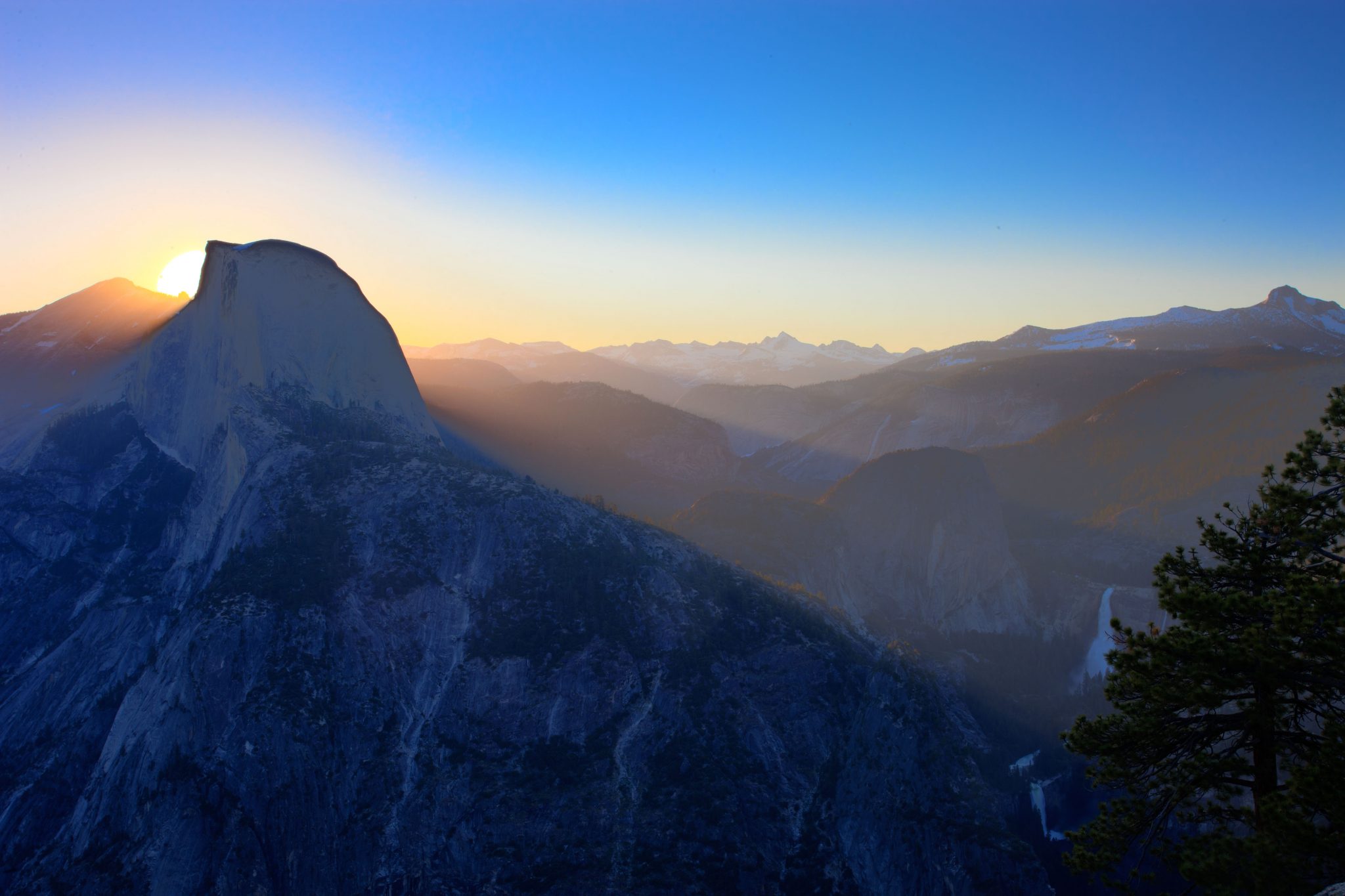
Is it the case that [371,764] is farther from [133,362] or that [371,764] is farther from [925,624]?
[925,624]

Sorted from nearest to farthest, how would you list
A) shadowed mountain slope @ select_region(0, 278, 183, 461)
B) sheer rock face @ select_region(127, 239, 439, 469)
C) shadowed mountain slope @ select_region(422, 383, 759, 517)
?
sheer rock face @ select_region(127, 239, 439, 469) < shadowed mountain slope @ select_region(0, 278, 183, 461) < shadowed mountain slope @ select_region(422, 383, 759, 517)

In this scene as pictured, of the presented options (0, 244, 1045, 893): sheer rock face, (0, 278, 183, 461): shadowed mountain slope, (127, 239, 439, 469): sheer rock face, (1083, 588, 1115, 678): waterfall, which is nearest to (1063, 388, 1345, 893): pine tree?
(0, 244, 1045, 893): sheer rock face

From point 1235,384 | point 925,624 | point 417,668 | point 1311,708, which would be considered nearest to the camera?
point 1311,708

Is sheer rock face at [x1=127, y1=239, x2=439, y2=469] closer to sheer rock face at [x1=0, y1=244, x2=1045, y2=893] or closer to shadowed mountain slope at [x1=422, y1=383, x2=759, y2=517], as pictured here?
sheer rock face at [x1=0, y1=244, x2=1045, y2=893]

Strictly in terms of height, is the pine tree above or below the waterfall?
above

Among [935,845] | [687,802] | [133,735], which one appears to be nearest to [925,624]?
[935,845]

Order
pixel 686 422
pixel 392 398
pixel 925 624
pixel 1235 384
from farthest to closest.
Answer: pixel 686 422 < pixel 1235 384 < pixel 925 624 < pixel 392 398

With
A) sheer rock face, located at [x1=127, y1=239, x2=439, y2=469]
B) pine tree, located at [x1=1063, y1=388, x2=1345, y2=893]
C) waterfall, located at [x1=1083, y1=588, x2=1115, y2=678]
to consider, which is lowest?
waterfall, located at [x1=1083, y1=588, x2=1115, y2=678]

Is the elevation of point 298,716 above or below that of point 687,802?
above
